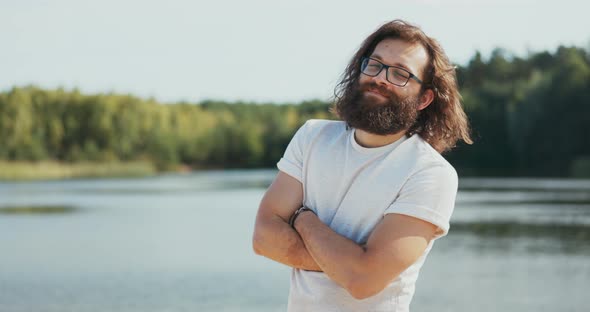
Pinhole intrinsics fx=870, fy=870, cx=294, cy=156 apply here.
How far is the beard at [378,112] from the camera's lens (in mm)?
1707

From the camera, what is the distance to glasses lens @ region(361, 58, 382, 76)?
174cm

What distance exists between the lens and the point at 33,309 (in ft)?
31.8

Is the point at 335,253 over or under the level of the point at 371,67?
under

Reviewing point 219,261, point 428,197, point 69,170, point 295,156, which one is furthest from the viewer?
point 69,170

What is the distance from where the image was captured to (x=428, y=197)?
1686 mm

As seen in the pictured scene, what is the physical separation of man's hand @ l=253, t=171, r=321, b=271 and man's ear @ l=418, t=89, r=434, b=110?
0.31 m

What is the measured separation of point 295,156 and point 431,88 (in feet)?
1.05

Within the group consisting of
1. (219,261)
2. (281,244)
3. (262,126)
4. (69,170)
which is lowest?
(262,126)

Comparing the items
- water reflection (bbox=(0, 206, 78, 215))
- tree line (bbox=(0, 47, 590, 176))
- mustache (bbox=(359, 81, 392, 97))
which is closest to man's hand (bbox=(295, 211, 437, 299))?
mustache (bbox=(359, 81, 392, 97))

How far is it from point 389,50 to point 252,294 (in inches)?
343

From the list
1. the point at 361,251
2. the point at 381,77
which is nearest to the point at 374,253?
the point at 361,251

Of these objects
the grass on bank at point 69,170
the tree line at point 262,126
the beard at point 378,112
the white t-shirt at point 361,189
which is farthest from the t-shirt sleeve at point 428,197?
the grass on bank at point 69,170

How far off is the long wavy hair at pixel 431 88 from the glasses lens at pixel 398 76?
0.20 feet

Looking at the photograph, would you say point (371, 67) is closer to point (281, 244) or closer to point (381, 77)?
point (381, 77)
